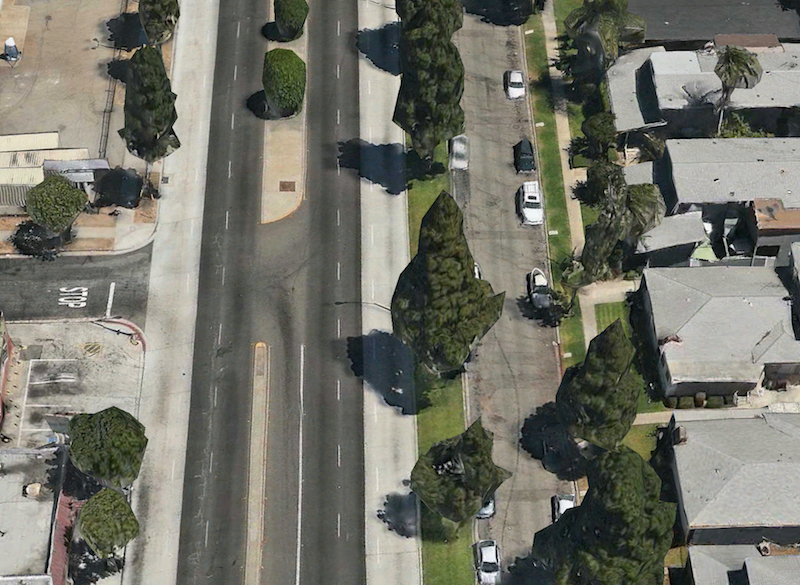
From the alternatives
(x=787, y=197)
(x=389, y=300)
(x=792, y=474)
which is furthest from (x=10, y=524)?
(x=787, y=197)

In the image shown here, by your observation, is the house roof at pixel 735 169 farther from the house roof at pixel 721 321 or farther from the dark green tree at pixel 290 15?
the dark green tree at pixel 290 15

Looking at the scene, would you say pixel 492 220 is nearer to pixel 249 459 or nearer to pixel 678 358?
pixel 678 358

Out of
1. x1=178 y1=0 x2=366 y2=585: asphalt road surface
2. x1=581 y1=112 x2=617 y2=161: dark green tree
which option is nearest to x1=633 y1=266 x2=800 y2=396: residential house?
x1=581 y1=112 x2=617 y2=161: dark green tree

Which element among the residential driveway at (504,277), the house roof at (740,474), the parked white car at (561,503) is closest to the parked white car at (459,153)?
the residential driveway at (504,277)

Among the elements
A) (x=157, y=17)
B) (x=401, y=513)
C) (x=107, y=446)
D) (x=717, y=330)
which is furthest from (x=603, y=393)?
(x=157, y=17)

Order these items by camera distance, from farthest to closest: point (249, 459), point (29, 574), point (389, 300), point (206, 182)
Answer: point (206, 182)
point (389, 300)
point (249, 459)
point (29, 574)

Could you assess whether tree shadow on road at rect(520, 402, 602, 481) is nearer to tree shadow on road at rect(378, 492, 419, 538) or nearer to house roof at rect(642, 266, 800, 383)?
house roof at rect(642, 266, 800, 383)
